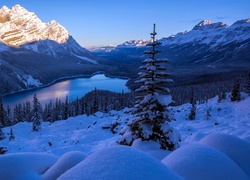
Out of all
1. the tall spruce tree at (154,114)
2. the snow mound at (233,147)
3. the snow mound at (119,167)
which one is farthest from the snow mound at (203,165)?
the tall spruce tree at (154,114)

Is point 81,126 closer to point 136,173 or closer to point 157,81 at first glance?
point 157,81

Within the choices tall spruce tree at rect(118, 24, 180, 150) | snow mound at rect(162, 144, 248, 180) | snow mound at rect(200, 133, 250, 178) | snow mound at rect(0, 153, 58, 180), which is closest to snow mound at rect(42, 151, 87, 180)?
snow mound at rect(0, 153, 58, 180)

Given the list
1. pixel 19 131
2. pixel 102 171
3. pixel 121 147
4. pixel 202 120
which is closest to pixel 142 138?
pixel 121 147

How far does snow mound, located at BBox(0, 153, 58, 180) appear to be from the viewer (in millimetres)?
5138

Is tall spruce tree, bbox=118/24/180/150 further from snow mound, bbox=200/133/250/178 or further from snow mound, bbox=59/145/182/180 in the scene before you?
snow mound, bbox=59/145/182/180

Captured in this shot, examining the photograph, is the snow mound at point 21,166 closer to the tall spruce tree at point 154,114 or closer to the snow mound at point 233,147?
the snow mound at point 233,147

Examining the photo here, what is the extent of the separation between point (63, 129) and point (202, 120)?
1981cm

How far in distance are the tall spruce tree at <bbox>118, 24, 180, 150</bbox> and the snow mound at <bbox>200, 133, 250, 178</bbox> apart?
4894mm

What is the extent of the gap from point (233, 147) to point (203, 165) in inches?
89.8

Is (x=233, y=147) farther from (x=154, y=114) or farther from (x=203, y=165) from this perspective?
(x=154, y=114)

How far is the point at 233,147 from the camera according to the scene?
257 inches

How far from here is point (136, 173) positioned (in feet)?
10.4

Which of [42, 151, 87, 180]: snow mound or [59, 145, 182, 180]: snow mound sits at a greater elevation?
Result: [59, 145, 182, 180]: snow mound

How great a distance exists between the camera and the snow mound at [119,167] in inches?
121
